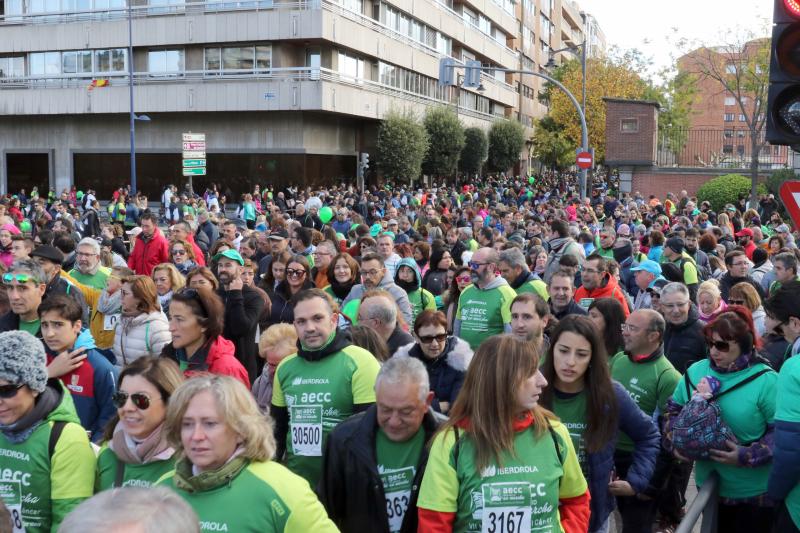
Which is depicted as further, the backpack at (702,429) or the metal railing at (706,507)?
the backpack at (702,429)

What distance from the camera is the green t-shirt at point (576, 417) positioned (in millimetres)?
4512

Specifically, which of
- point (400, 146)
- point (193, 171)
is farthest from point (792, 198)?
point (400, 146)

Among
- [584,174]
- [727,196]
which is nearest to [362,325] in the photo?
[584,174]

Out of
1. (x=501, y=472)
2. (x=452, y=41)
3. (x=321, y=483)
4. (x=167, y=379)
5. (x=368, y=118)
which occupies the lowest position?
(x=321, y=483)

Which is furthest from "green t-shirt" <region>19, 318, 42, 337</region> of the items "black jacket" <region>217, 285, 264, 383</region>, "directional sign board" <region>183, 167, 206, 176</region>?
"directional sign board" <region>183, 167, 206, 176</region>

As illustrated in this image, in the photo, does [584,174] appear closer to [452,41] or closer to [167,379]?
[167,379]

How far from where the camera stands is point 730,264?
9789mm

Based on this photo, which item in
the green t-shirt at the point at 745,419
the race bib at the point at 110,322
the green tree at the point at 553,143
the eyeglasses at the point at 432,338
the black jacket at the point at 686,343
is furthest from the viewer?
the green tree at the point at 553,143

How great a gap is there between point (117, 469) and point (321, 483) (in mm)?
966

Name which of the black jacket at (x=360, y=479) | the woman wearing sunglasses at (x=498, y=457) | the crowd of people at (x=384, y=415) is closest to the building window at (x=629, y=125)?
the crowd of people at (x=384, y=415)

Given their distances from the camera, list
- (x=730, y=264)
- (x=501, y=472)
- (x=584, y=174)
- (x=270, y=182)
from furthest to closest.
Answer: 1. (x=270, y=182)
2. (x=584, y=174)
3. (x=730, y=264)
4. (x=501, y=472)

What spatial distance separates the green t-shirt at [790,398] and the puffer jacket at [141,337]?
3984 millimetres

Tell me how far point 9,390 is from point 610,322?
410 centimetres

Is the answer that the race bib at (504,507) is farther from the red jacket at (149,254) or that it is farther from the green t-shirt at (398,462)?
the red jacket at (149,254)
